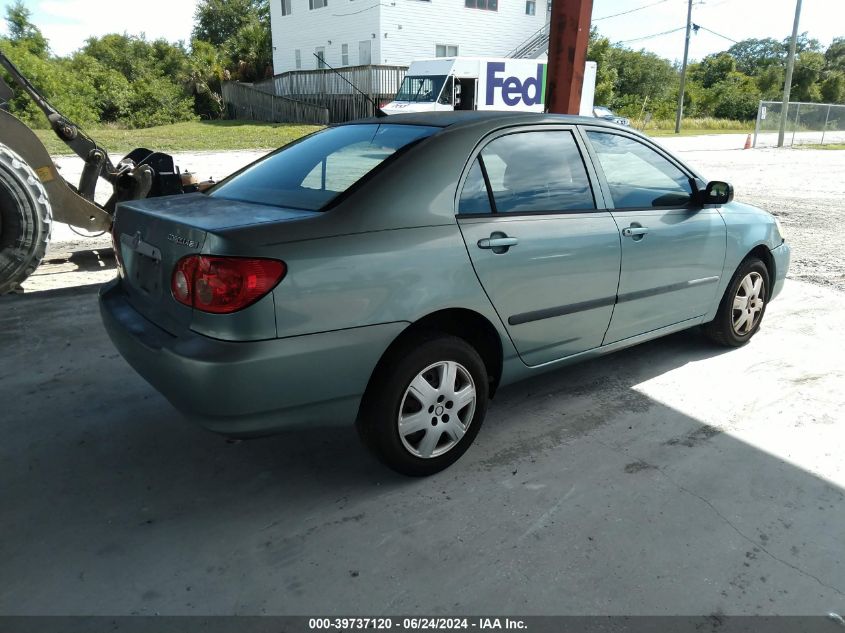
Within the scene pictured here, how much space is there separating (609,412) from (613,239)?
3.31ft

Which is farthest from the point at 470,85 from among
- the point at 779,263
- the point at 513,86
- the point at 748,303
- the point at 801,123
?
the point at 748,303

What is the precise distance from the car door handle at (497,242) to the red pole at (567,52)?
4046 millimetres

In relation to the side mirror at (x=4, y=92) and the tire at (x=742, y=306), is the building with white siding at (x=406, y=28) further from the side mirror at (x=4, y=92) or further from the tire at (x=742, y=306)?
the tire at (x=742, y=306)

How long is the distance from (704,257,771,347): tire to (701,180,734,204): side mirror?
64 cm

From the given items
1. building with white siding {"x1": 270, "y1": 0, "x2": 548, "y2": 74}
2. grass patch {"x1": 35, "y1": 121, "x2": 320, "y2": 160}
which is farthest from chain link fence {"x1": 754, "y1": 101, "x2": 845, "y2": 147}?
grass patch {"x1": 35, "y1": 121, "x2": 320, "y2": 160}

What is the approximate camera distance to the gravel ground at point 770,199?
22.6 feet

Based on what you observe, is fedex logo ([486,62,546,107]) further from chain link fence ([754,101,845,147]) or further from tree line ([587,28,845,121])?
tree line ([587,28,845,121])

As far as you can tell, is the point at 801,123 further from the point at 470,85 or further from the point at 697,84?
the point at 697,84

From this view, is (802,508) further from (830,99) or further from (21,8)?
(830,99)

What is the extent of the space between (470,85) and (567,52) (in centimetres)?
1830

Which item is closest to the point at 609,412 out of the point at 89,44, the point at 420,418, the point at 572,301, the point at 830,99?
the point at 572,301

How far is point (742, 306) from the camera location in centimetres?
473

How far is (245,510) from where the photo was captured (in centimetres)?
289

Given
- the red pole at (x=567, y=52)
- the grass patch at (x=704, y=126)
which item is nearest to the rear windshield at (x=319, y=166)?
the red pole at (x=567, y=52)
